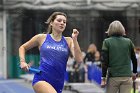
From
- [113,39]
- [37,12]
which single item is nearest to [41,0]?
[37,12]

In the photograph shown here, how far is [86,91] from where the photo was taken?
48.1 ft

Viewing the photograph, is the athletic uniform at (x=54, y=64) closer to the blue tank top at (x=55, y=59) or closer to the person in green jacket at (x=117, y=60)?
the blue tank top at (x=55, y=59)

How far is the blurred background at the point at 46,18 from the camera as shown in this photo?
79.6 feet

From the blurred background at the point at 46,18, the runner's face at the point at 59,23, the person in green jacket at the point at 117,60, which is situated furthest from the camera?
the blurred background at the point at 46,18

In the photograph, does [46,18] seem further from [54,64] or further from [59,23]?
[54,64]

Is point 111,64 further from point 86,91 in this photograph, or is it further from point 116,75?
point 86,91

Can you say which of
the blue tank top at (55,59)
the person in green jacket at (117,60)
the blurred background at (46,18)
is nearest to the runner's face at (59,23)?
the blue tank top at (55,59)

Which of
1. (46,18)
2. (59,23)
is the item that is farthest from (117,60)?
(46,18)

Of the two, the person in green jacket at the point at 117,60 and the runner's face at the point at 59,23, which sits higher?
the runner's face at the point at 59,23

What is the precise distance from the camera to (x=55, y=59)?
20.3 feet

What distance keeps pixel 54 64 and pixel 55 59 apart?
65 millimetres

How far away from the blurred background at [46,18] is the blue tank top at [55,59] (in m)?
17.8

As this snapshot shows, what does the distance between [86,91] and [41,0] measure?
1050 cm

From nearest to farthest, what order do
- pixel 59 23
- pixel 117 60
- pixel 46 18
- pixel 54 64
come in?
1. pixel 54 64
2. pixel 59 23
3. pixel 117 60
4. pixel 46 18
